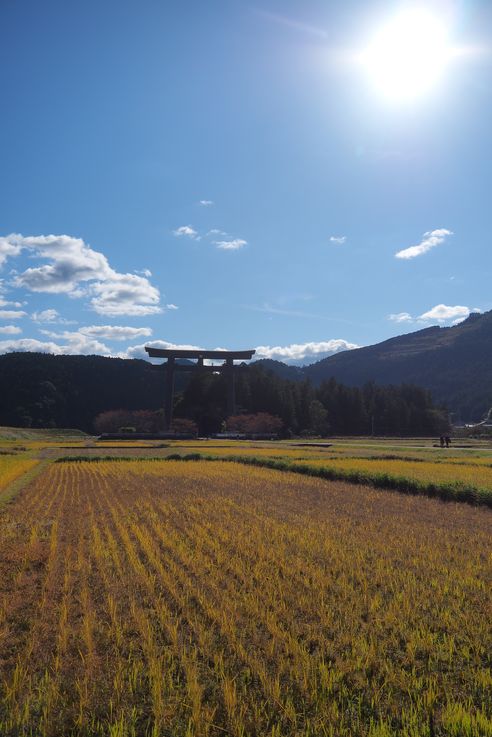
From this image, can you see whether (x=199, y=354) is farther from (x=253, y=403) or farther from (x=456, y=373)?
(x=456, y=373)

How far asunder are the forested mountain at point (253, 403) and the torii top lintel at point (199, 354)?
7.97ft

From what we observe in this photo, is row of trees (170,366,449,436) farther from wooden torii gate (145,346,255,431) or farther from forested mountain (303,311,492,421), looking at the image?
forested mountain (303,311,492,421)

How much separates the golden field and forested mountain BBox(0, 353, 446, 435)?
63740 millimetres

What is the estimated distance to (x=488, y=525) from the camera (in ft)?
38.7

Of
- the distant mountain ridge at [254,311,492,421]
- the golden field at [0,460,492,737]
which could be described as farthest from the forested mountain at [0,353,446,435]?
the golden field at [0,460,492,737]

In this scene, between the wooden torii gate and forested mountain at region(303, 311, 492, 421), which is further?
forested mountain at region(303, 311, 492, 421)

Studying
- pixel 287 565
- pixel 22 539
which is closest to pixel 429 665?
pixel 287 565

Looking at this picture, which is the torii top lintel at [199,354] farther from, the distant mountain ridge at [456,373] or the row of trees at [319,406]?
the distant mountain ridge at [456,373]

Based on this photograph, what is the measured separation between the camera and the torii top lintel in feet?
232

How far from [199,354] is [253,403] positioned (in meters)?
19.4

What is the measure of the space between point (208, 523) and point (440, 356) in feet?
624

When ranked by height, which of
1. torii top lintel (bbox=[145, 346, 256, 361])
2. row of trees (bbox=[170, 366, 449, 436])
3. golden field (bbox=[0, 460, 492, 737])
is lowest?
golden field (bbox=[0, 460, 492, 737])

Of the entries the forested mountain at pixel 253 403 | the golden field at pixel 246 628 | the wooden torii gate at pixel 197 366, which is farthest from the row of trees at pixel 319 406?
the golden field at pixel 246 628

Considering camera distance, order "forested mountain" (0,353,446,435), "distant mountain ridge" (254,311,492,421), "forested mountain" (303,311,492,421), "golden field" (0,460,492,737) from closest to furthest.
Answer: "golden field" (0,460,492,737) < "forested mountain" (0,353,446,435) < "distant mountain ridge" (254,311,492,421) < "forested mountain" (303,311,492,421)
